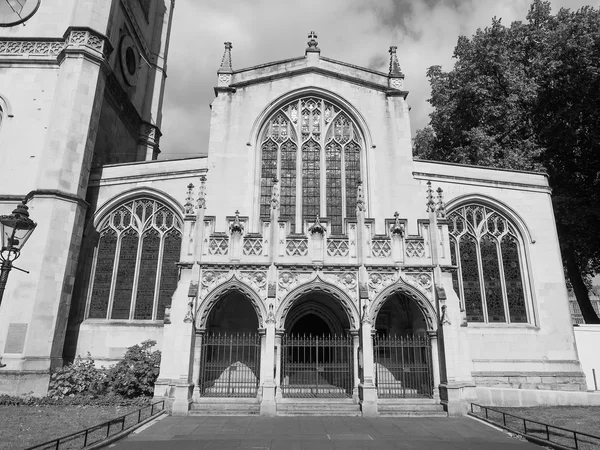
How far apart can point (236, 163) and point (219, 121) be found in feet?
7.67

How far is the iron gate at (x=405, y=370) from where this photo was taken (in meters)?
13.5

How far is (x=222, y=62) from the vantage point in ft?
68.1

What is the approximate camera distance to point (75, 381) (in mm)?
14836

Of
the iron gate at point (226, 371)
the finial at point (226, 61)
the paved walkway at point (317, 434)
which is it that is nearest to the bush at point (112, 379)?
the iron gate at point (226, 371)

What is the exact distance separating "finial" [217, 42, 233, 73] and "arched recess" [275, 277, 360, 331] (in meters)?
12.2

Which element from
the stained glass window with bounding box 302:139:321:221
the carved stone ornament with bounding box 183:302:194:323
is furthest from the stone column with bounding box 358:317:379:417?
the stained glass window with bounding box 302:139:321:221

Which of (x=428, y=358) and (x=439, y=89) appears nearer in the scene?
(x=428, y=358)

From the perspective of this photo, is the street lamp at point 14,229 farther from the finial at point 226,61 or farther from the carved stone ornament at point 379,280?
the finial at point 226,61

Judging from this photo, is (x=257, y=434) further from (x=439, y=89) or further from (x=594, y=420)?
(x=439, y=89)

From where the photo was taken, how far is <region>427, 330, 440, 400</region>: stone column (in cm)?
1290

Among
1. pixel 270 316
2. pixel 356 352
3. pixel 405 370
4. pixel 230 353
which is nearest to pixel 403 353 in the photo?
pixel 405 370

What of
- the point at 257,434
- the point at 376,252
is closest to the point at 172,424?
the point at 257,434

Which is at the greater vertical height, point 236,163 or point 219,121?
point 219,121

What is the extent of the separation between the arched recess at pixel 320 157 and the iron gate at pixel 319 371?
599cm
